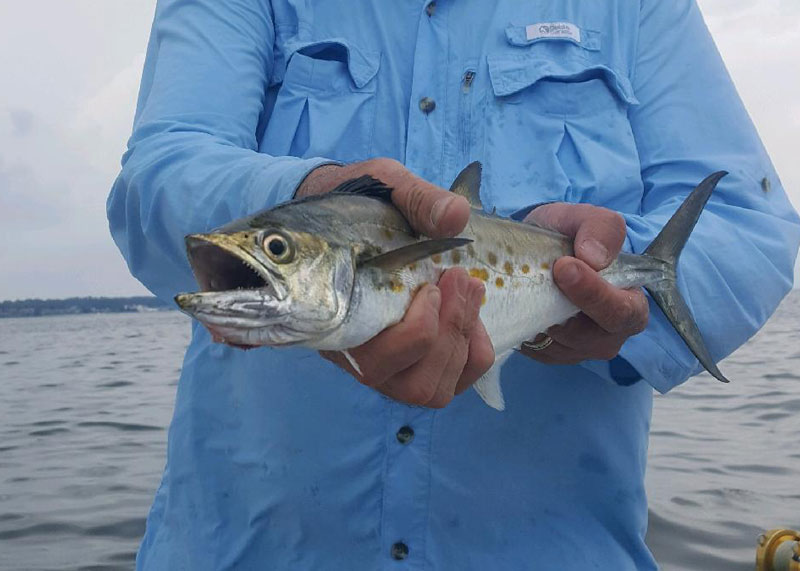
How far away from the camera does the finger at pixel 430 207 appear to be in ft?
6.16

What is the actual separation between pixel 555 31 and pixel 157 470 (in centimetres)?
752

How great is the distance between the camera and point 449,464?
248cm

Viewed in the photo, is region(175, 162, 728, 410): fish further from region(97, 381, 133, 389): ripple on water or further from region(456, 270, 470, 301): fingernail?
region(97, 381, 133, 389): ripple on water

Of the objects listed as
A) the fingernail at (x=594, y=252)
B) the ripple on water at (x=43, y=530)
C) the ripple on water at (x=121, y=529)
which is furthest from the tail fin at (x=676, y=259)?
the ripple on water at (x=43, y=530)

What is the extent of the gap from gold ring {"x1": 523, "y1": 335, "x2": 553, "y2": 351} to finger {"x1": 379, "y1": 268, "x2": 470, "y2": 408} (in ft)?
1.72

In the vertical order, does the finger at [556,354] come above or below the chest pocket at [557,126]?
below

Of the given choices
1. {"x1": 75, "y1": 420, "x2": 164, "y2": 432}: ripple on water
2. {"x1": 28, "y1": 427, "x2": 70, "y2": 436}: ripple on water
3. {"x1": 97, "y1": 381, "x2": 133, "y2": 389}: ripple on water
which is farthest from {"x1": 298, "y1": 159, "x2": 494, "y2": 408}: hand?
{"x1": 97, "y1": 381, "x2": 133, "y2": 389}: ripple on water

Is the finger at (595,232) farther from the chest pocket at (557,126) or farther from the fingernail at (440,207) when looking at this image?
the fingernail at (440,207)

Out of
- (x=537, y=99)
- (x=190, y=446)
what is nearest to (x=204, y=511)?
(x=190, y=446)

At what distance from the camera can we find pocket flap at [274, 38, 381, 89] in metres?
2.77

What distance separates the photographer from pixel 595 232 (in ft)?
7.84

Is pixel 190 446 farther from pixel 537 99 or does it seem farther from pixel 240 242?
pixel 537 99

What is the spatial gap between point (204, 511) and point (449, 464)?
0.80 meters

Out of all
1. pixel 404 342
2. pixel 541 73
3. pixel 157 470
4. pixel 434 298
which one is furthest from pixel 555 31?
pixel 157 470
